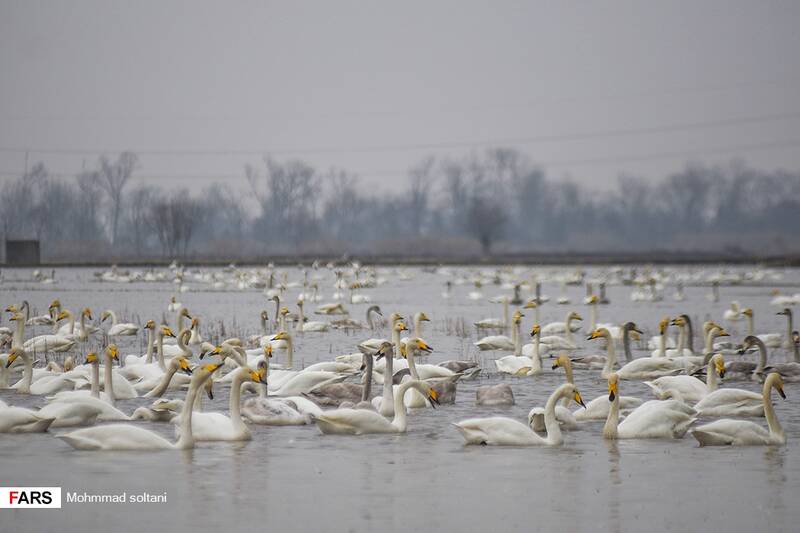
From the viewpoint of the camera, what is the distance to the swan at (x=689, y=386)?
12.6 meters

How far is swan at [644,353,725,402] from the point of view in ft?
41.4

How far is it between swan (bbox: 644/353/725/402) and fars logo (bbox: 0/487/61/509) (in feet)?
21.9

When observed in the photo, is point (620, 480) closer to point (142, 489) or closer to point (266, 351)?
point (142, 489)

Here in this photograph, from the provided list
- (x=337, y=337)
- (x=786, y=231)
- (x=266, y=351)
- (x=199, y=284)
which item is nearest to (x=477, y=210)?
(x=786, y=231)

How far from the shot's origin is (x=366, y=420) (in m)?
10.7

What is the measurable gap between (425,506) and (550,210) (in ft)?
403

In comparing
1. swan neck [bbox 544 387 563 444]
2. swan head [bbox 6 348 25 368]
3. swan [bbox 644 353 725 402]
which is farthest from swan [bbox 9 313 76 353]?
swan neck [bbox 544 387 563 444]

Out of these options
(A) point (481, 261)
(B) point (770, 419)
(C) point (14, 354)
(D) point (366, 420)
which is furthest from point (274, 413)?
(A) point (481, 261)

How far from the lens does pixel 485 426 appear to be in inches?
397

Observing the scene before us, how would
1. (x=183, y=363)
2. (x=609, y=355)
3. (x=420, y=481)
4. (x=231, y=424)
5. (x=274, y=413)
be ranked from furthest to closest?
(x=609, y=355) < (x=183, y=363) < (x=274, y=413) < (x=231, y=424) < (x=420, y=481)

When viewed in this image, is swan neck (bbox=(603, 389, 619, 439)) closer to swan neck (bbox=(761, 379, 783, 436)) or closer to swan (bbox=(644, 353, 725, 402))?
swan neck (bbox=(761, 379, 783, 436))

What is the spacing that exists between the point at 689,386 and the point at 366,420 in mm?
3781

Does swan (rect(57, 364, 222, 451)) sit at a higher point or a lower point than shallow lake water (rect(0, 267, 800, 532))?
higher

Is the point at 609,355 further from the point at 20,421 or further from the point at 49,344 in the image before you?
the point at 49,344
